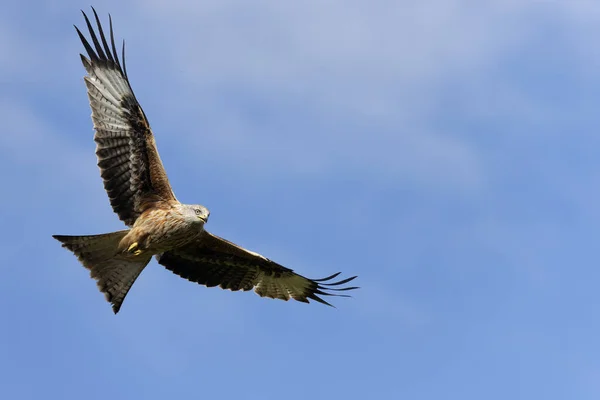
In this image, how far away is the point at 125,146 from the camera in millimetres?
12305

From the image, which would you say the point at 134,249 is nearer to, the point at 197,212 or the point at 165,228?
the point at 165,228

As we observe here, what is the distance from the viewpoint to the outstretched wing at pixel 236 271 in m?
13.3

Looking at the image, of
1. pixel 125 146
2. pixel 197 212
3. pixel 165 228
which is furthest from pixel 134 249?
pixel 125 146

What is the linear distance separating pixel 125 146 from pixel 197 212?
53.6 inches

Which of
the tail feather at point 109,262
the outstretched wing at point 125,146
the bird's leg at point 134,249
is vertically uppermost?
the outstretched wing at point 125,146

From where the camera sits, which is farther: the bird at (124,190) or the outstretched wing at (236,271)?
the outstretched wing at (236,271)

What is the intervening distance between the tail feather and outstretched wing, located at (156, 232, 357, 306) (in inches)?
31.6

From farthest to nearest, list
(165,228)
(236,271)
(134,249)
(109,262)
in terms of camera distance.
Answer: (236,271), (109,262), (134,249), (165,228)

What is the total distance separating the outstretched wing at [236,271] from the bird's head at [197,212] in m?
0.97

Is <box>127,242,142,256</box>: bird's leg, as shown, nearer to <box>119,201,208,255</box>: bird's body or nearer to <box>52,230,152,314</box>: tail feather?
<box>119,201,208,255</box>: bird's body

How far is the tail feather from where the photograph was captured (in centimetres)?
1203

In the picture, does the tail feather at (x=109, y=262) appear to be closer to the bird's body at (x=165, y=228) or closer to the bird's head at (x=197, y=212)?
the bird's body at (x=165, y=228)

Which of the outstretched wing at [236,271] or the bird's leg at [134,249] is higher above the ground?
the outstretched wing at [236,271]

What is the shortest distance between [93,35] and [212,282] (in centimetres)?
377
